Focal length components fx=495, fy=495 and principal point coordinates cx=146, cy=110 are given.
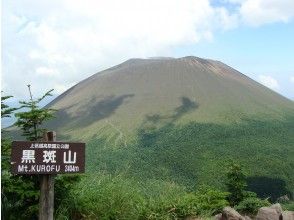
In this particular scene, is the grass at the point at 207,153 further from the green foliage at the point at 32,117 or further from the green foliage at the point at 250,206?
the green foliage at the point at 32,117

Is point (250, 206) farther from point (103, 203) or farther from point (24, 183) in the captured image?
point (24, 183)

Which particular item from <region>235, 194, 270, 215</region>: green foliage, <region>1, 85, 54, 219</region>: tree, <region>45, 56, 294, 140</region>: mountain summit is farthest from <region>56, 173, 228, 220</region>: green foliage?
<region>45, 56, 294, 140</region>: mountain summit

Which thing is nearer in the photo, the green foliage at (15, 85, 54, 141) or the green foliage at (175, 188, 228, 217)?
the green foliage at (15, 85, 54, 141)

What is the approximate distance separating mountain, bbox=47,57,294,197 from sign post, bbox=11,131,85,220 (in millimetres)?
59077

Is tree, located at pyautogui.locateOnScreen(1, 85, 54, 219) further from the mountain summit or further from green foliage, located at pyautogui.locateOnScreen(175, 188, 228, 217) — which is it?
the mountain summit

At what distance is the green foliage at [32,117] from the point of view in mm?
10836

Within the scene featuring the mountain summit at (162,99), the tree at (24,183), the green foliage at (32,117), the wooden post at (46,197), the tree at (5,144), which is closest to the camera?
the wooden post at (46,197)

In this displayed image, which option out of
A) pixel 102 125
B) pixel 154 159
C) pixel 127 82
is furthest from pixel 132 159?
pixel 127 82

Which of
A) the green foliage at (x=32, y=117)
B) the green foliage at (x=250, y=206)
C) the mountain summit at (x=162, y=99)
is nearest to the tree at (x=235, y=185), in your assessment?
the green foliage at (x=250, y=206)

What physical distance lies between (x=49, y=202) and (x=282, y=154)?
81891 mm

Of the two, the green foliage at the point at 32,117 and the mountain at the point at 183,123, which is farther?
the mountain at the point at 183,123

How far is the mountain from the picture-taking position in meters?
79.6

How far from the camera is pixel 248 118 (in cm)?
10400

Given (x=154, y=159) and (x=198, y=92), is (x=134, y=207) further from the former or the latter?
(x=198, y=92)
